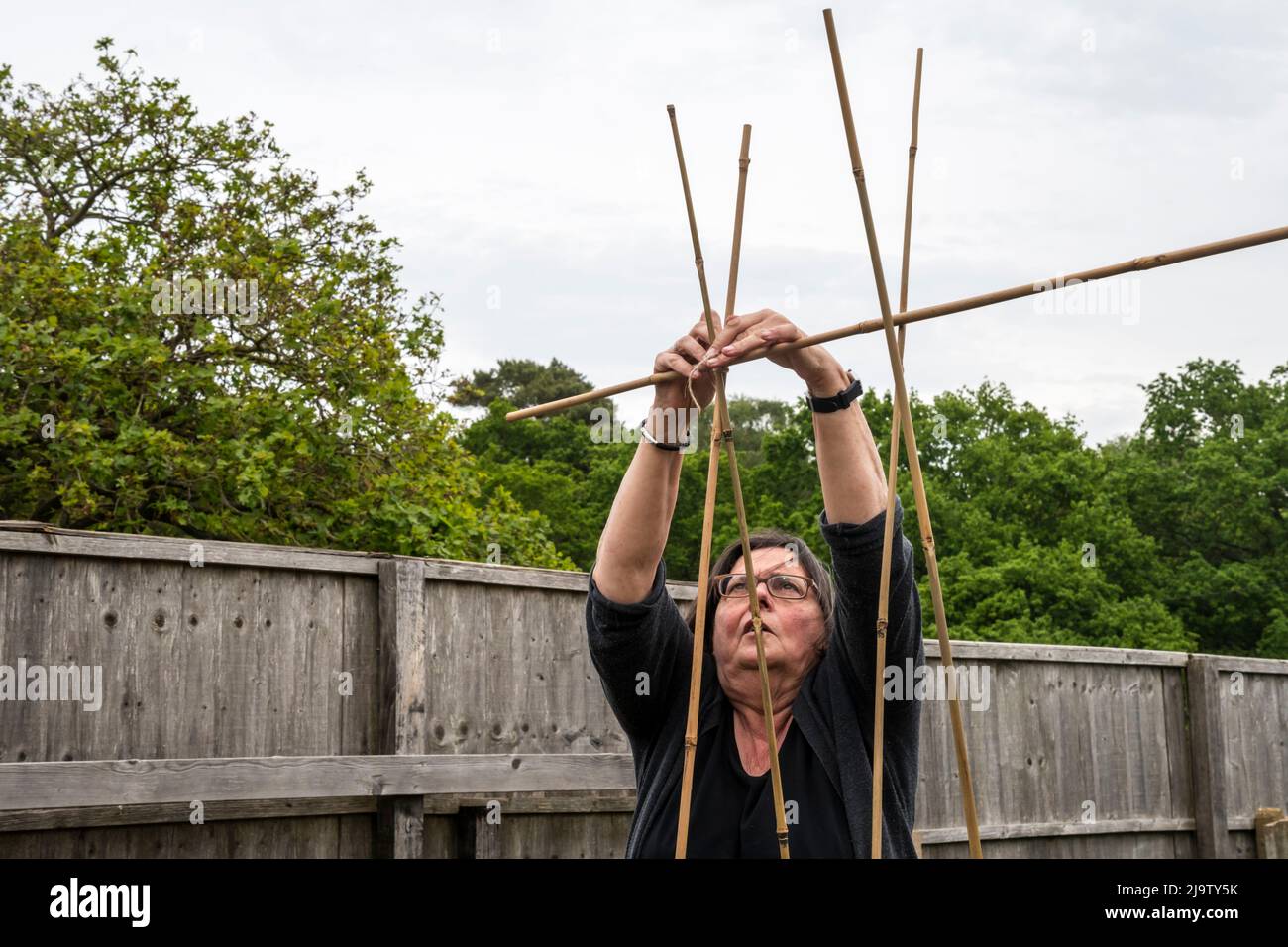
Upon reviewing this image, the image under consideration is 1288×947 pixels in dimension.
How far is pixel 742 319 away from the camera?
1947 millimetres

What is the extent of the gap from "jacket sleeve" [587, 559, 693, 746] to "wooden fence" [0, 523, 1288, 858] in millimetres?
2349

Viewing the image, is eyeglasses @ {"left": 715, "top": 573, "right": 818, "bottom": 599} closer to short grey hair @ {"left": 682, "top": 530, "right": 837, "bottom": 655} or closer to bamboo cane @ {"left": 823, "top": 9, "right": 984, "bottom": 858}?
short grey hair @ {"left": 682, "top": 530, "right": 837, "bottom": 655}

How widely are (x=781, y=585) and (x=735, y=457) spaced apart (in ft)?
1.18

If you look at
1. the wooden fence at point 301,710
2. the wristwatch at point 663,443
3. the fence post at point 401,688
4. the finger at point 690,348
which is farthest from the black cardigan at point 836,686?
the fence post at point 401,688

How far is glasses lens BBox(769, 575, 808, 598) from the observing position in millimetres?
2238

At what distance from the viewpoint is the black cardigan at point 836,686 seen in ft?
6.58

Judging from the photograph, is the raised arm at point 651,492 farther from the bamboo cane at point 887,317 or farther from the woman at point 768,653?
the bamboo cane at point 887,317

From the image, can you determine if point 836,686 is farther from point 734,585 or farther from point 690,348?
point 690,348

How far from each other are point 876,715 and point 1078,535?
18787mm

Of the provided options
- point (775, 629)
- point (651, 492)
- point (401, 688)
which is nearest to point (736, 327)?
point (651, 492)

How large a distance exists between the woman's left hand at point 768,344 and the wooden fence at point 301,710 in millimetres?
2787
